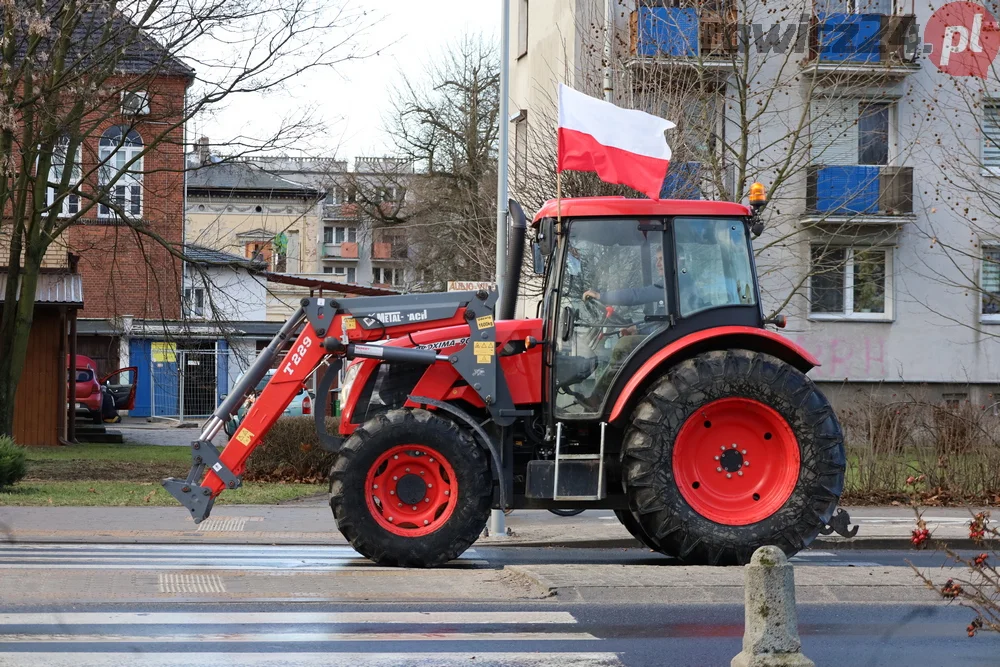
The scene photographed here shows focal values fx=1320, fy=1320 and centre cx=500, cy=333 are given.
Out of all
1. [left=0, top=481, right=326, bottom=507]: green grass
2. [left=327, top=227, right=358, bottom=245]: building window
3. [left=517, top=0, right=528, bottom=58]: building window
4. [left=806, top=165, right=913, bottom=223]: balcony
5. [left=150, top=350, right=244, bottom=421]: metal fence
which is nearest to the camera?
[left=0, top=481, right=326, bottom=507]: green grass

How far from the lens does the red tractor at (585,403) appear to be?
A: 986 cm

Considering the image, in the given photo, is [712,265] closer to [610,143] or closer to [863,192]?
[610,143]

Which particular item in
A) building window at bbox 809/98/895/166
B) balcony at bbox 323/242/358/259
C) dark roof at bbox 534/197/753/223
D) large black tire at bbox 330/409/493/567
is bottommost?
large black tire at bbox 330/409/493/567

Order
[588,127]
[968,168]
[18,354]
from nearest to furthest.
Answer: [588,127] → [18,354] → [968,168]

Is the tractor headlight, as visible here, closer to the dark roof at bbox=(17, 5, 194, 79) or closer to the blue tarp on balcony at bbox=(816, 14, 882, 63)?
the dark roof at bbox=(17, 5, 194, 79)

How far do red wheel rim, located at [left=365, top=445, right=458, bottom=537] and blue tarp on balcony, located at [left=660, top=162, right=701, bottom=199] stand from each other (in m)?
13.0

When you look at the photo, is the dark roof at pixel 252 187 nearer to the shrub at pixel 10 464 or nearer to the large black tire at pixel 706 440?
the shrub at pixel 10 464

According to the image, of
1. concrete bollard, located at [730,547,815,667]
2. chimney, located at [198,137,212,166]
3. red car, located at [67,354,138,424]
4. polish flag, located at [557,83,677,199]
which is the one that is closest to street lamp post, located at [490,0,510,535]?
polish flag, located at [557,83,677,199]

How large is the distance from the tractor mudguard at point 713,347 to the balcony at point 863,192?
61.8 ft

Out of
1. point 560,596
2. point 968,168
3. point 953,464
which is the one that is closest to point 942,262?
point 968,168

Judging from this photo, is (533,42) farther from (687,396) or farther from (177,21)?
(687,396)

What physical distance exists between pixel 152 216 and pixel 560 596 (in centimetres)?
2234

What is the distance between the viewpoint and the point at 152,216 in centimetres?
2872

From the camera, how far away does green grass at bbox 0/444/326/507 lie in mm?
15898
